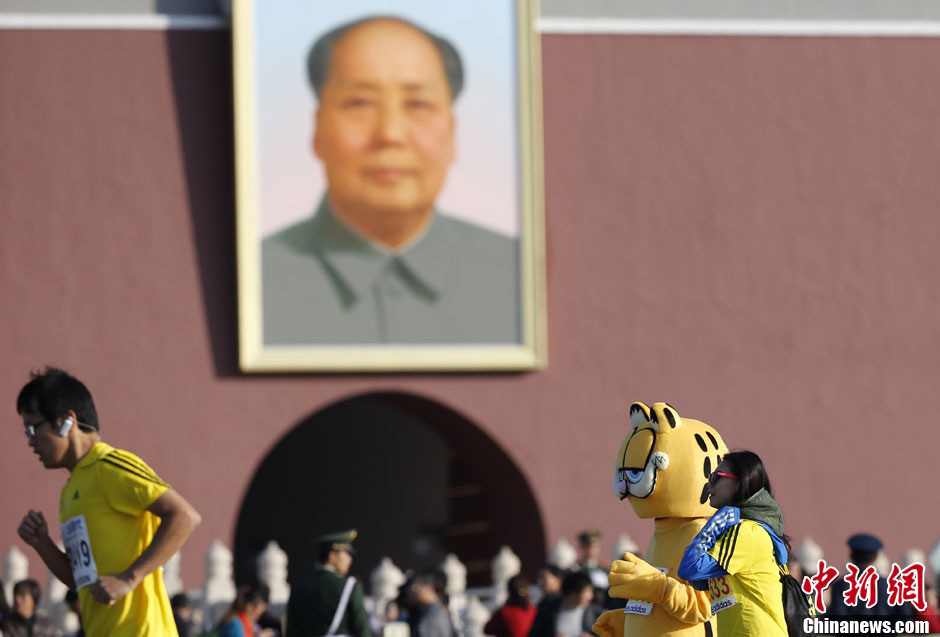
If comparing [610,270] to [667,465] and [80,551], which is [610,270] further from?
[80,551]

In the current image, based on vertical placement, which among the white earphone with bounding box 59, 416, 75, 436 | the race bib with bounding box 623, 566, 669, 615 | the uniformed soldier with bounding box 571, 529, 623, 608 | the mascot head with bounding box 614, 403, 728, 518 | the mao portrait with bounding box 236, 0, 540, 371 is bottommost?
the uniformed soldier with bounding box 571, 529, 623, 608

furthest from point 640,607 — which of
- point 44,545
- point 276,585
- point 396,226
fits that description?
point 396,226

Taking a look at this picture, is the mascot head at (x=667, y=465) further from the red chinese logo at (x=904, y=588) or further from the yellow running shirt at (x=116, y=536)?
the red chinese logo at (x=904, y=588)

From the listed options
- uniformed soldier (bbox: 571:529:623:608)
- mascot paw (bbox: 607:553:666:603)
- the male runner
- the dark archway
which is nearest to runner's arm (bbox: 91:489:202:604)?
the male runner

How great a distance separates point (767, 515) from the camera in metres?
5.25

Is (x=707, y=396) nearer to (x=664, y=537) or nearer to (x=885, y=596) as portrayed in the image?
(x=885, y=596)

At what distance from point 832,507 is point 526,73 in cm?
462

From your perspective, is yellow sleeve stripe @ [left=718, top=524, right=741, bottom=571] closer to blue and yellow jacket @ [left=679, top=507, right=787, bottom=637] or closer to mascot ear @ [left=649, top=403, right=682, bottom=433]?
blue and yellow jacket @ [left=679, top=507, right=787, bottom=637]

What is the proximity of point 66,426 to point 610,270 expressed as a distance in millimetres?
9026

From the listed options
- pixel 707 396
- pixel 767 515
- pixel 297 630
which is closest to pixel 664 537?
pixel 767 515

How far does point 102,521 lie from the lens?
4688 mm

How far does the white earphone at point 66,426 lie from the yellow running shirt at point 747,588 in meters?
2.09

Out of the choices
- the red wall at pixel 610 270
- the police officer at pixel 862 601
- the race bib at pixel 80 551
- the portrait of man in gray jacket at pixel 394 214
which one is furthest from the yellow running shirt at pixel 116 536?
the portrait of man in gray jacket at pixel 394 214

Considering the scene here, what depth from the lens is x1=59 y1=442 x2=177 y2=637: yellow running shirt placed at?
4.61 meters
